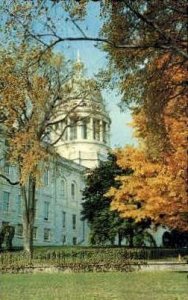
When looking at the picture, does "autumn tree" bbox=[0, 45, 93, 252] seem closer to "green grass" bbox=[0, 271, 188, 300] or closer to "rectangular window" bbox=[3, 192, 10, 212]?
"green grass" bbox=[0, 271, 188, 300]

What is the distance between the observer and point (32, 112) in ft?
113

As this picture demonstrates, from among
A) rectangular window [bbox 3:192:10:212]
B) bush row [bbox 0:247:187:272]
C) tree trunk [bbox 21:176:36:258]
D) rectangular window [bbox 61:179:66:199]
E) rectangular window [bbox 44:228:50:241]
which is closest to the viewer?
bush row [bbox 0:247:187:272]

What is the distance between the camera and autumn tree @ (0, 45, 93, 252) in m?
32.0

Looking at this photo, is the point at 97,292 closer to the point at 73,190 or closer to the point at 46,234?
the point at 46,234

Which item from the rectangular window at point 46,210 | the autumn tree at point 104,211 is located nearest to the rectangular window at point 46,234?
the rectangular window at point 46,210

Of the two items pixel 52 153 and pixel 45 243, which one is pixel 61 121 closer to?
pixel 52 153

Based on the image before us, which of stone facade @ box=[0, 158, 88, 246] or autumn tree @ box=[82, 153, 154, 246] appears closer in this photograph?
autumn tree @ box=[82, 153, 154, 246]

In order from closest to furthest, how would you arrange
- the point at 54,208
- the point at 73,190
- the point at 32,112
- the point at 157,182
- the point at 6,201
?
1. the point at 157,182
2. the point at 32,112
3. the point at 6,201
4. the point at 54,208
5. the point at 73,190

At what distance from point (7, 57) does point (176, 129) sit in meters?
12.0

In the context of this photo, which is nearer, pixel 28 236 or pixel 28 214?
pixel 28 236

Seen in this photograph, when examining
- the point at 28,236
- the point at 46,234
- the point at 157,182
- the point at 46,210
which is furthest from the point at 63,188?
the point at 157,182

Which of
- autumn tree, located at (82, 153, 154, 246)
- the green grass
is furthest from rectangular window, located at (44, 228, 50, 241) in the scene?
the green grass

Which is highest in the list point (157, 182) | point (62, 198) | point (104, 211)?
point (62, 198)

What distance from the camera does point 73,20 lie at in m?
9.22
